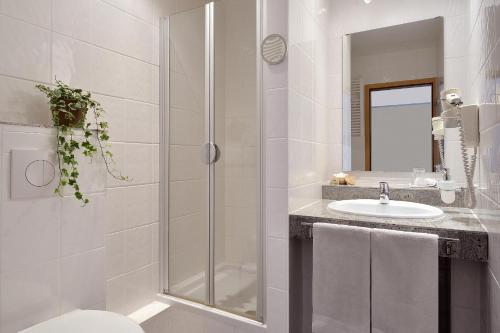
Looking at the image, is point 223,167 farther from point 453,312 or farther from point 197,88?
point 453,312

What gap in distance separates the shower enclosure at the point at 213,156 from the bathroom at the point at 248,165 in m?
0.01

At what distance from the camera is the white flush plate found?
1069mm

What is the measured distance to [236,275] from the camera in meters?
1.57

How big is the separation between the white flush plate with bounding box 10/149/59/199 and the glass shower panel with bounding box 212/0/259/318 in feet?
2.50

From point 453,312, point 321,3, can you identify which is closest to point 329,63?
point 321,3

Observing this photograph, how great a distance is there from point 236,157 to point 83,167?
0.71 metres

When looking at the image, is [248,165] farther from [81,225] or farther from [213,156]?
[81,225]

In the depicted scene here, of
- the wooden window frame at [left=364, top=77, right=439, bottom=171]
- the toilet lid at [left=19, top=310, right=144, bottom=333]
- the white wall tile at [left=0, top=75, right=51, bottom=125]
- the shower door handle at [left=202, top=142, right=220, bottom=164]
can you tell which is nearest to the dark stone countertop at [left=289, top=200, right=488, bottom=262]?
the wooden window frame at [left=364, top=77, right=439, bottom=171]

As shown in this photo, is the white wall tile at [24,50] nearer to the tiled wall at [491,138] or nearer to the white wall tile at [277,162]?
the white wall tile at [277,162]

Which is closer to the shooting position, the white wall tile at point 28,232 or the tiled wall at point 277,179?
Answer: the white wall tile at point 28,232

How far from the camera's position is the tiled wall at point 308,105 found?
147 cm

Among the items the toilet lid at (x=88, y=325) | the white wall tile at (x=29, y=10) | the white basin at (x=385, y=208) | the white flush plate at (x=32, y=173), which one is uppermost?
the white wall tile at (x=29, y=10)

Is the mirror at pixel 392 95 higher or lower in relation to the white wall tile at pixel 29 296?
higher

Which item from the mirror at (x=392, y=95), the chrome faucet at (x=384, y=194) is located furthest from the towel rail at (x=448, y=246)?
the mirror at (x=392, y=95)
